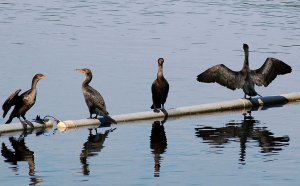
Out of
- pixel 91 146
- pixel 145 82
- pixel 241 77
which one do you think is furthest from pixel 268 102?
pixel 91 146

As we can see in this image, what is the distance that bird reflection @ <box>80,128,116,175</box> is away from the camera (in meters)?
20.7

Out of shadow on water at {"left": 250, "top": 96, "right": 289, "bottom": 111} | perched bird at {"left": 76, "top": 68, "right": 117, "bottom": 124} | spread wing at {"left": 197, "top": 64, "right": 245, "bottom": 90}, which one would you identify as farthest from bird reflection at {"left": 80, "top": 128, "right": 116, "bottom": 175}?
shadow on water at {"left": 250, "top": 96, "right": 289, "bottom": 111}

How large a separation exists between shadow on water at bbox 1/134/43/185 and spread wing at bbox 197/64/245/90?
6135 millimetres

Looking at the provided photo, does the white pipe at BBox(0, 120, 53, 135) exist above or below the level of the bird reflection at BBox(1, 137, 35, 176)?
above

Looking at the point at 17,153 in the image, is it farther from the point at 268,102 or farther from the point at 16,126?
the point at 268,102

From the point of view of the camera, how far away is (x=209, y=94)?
28547 mm

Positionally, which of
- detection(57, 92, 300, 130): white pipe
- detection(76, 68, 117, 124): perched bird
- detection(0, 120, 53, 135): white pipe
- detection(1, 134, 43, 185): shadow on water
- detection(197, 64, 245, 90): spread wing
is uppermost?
detection(197, 64, 245, 90): spread wing

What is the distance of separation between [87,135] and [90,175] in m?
3.37

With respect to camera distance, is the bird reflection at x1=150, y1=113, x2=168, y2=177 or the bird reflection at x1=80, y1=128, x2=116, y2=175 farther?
the bird reflection at x1=150, y1=113, x2=168, y2=177

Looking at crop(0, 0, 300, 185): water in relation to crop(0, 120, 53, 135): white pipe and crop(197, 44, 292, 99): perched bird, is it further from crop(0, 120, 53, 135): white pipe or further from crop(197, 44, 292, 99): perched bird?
crop(197, 44, 292, 99): perched bird

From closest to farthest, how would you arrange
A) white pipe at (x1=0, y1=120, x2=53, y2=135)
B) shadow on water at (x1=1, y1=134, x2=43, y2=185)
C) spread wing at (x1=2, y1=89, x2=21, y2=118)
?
shadow on water at (x1=1, y1=134, x2=43, y2=185) < white pipe at (x1=0, y1=120, x2=53, y2=135) < spread wing at (x1=2, y1=89, x2=21, y2=118)

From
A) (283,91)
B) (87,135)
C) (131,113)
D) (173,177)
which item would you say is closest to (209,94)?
(283,91)

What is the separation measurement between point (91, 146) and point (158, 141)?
4.53 ft

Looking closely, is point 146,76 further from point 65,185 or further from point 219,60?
point 65,185
